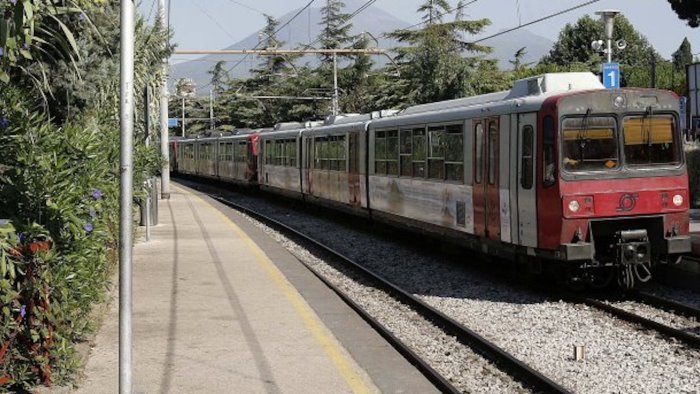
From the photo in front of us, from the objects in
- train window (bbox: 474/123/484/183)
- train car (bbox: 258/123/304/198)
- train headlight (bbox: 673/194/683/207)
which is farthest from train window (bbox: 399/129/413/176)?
train car (bbox: 258/123/304/198)

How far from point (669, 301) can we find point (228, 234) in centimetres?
1160

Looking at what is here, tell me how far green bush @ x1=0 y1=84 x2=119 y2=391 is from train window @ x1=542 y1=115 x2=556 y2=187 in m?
6.07

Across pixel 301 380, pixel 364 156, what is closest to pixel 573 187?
pixel 301 380

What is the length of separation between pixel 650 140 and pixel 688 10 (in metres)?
42.3

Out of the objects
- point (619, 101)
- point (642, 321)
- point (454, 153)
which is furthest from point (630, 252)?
point (454, 153)

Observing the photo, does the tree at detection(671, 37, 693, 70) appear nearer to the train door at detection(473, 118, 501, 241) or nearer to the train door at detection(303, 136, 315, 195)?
the train door at detection(303, 136, 315, 195)

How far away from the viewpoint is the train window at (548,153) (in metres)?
11.3

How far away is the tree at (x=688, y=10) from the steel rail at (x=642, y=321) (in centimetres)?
4172

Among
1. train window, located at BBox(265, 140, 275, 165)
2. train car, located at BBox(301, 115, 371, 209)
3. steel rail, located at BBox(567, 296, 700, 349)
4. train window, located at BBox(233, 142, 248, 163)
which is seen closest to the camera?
steel rail, located at BBox(567, 296, 700, 349)

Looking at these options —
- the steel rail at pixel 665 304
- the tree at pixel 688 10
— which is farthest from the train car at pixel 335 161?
the tree at pixel 688 10

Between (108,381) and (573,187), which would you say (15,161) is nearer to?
(108,381)

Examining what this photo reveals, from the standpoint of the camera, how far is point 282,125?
32969 mm

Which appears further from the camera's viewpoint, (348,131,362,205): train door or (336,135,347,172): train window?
(336,135,347,172): train window

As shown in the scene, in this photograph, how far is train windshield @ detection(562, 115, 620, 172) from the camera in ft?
37.3
